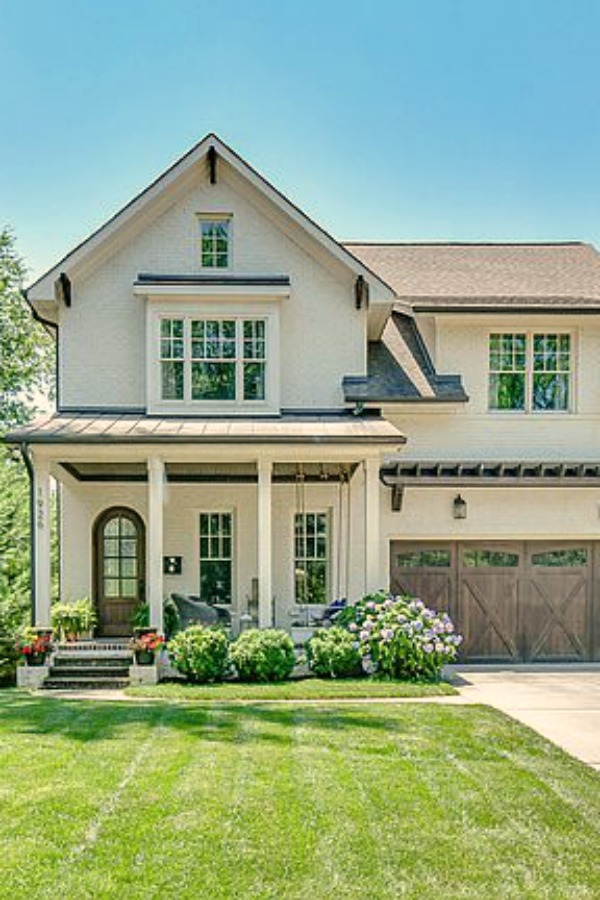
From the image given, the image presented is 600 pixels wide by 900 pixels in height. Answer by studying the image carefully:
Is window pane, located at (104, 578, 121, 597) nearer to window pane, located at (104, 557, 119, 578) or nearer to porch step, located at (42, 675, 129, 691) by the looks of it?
window pane, located at (104, 557, 119, 578)

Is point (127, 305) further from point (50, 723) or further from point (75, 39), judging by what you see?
point (50, 723)

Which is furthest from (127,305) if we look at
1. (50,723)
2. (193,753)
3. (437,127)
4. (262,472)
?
(193,753)

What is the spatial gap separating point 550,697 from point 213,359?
8.16 meters

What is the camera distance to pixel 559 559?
1672 centimetres

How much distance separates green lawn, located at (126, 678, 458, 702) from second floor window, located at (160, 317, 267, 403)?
544 centimetres

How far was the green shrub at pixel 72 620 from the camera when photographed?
1483 cm

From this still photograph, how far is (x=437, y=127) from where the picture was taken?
15469mm

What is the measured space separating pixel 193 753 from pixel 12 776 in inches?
65.1

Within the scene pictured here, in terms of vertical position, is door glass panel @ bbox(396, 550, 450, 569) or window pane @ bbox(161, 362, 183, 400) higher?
window pane @ bbox(161, 362, 183, 400)

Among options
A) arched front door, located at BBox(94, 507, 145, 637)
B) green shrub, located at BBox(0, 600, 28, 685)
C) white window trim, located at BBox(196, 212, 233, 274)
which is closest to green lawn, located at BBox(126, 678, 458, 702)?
green shrub, located at BBox(0, 600, 28, 685)

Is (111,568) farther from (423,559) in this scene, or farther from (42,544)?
(423,559)

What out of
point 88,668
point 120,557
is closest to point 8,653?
point 88,668

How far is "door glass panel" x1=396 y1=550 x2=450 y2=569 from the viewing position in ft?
54.3

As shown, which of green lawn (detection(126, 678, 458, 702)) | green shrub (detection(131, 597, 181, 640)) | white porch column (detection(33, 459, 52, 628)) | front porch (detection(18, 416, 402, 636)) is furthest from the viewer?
front porch (detection(18, 416, 402, 636))
